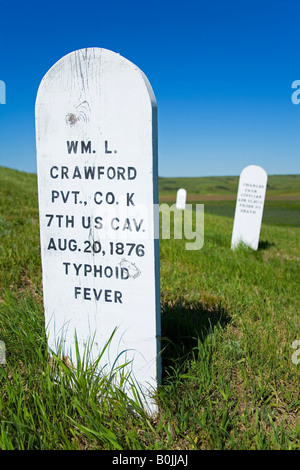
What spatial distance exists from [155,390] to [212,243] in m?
5.30

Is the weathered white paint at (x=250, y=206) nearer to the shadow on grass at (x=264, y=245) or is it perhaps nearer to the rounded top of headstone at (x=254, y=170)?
the rounded top of headstone at (x=254, y=170)

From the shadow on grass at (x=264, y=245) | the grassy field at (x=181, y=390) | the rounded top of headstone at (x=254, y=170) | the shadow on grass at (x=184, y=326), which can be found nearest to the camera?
the grassy field at (x=181, y=390)

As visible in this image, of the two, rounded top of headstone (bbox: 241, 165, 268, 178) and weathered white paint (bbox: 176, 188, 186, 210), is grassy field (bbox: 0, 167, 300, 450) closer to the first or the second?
rounded top of headstone (bbox: 241, 165, 268, 178)

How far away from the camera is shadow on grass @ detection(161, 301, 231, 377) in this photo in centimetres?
258

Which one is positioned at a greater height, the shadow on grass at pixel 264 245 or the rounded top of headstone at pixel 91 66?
the rounded top of headstone at pixel 91 66

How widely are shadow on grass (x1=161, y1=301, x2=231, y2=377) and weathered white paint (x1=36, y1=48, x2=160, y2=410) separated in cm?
32

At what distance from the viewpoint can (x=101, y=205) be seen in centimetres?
222

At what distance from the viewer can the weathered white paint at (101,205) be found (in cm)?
209

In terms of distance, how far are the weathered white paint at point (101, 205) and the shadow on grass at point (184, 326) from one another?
0.32 metres

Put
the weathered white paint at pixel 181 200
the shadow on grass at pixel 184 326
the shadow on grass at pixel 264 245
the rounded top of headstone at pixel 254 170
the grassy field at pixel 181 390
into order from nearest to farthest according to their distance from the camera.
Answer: the grassy field at pixel 181 390 → the shadow on grass at pixel 184 326 → the rounded top of headstone at pixel 254 170 → the shadow on grass at pixel 264 245 → the weathered white paint at pixel 181 200

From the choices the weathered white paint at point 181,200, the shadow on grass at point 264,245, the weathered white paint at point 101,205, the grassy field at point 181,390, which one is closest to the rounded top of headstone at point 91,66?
the weathered white paint at point 101,205

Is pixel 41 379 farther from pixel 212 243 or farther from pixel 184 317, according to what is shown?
pixel 212 243

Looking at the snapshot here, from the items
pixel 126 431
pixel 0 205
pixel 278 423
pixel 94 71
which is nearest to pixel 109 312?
pixel 126 431
